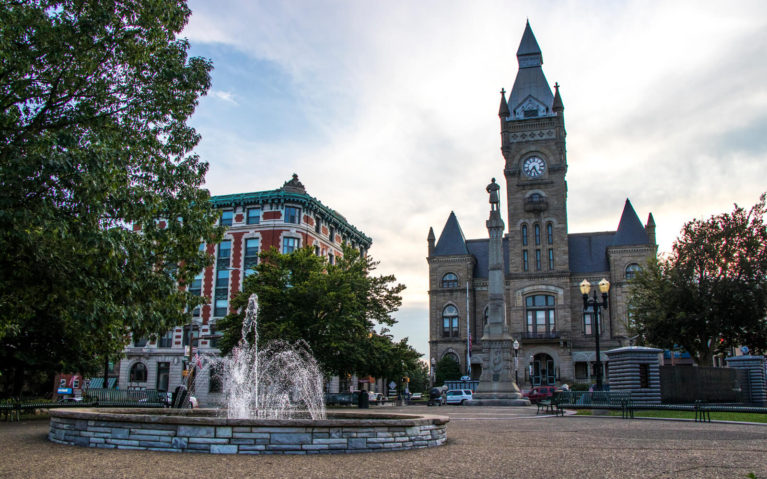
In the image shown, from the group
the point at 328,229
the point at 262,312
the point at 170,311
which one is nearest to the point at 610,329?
the point at 328,229

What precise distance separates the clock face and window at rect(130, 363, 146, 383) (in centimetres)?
4402

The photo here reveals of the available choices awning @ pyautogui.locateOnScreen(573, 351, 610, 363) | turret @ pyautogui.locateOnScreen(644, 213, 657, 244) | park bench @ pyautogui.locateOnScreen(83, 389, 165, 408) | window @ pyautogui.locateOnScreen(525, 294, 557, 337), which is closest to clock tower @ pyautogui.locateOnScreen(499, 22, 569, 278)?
window @ pyautogui.locateOnScreen(525, 294, 557, 337)

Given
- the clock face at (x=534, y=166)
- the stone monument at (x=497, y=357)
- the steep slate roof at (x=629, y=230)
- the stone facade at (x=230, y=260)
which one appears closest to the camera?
the stone monument at (x=497, y=357)

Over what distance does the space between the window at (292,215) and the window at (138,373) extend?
19116 mm

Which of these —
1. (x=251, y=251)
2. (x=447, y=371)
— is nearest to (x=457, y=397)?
(x=447, y=371)

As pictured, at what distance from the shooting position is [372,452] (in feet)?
32.0

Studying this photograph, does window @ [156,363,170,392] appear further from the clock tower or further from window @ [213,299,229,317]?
the clock tower

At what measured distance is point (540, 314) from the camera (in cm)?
6253

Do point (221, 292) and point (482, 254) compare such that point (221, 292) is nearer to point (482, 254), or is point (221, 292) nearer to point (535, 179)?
point (482, 254)

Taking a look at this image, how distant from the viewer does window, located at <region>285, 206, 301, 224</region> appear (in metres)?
56.2

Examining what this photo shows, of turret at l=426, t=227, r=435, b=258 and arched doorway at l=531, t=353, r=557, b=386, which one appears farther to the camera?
turret at l=426, t=227, r=435, b=258

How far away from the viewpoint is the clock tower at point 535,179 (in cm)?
6356

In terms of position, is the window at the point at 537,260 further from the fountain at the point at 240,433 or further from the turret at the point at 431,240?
the fountain at the point at 240,433

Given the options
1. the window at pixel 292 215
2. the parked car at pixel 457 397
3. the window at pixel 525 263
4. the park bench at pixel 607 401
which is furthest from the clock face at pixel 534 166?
the park bench at pixel 607 401
